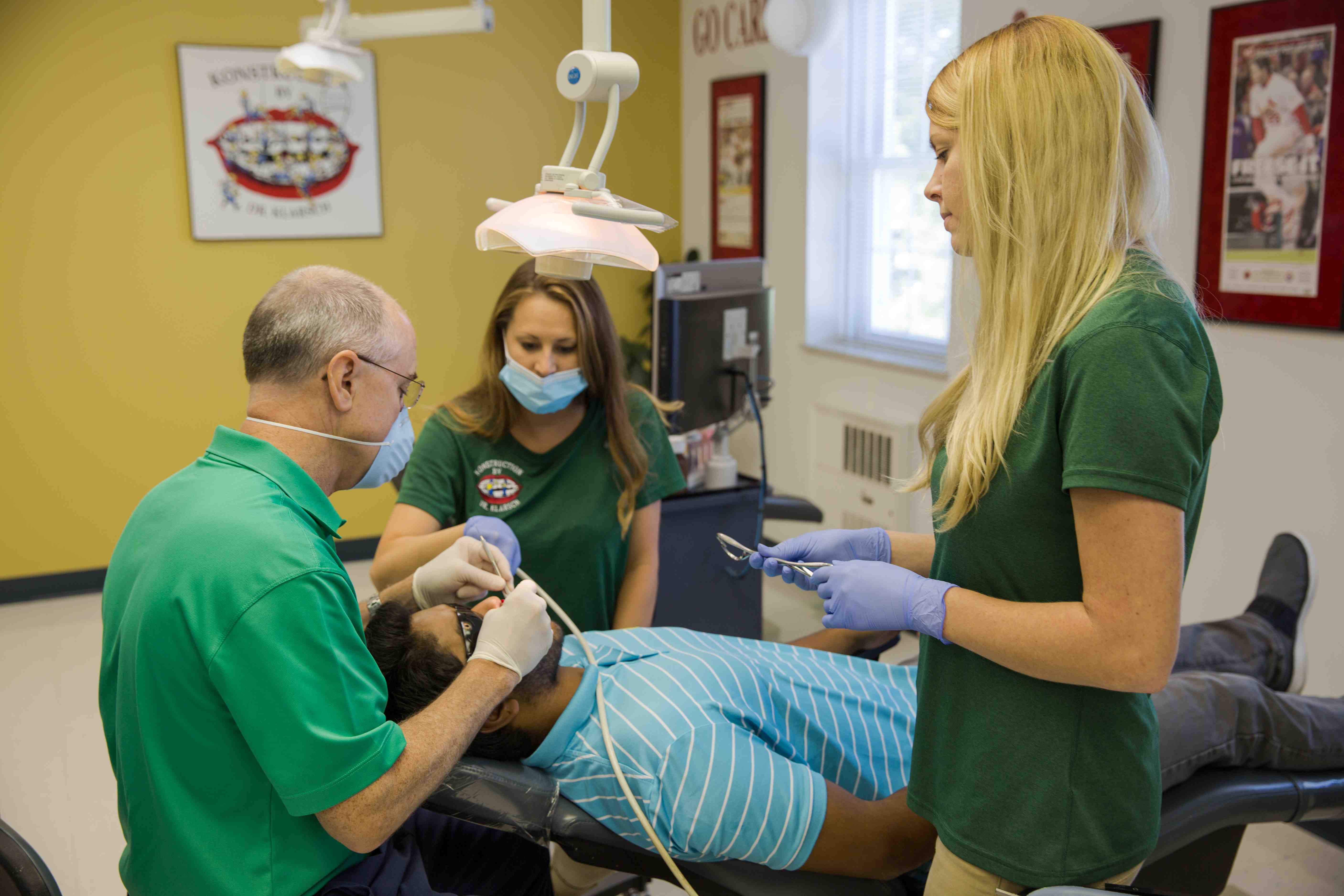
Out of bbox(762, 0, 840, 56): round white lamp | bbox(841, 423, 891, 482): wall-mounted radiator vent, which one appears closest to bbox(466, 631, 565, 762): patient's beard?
bbox(841, 423, 891, 482): wall-mounted radiator vent

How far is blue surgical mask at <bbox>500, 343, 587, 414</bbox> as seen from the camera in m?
1.91

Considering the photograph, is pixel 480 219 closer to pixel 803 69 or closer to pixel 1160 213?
pixel 803 69

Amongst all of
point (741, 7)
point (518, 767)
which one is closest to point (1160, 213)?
point (518, 767)

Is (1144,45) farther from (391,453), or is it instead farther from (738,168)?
(391,453)

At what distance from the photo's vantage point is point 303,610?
1.06 m

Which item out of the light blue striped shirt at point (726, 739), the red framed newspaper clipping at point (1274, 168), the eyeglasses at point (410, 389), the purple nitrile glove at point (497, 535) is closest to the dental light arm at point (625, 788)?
the light blue striped shirt at point (726, 739)

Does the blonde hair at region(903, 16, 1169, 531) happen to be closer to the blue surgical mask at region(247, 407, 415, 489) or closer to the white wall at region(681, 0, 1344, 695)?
the blue surgical mask at region(247, 407, 415, 489)

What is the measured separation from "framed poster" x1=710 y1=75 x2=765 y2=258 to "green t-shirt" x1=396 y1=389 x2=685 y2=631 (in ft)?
8.47

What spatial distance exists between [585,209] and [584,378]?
0.89 m

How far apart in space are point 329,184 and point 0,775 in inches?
101

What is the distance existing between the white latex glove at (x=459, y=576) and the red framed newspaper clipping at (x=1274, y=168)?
5.54 feet

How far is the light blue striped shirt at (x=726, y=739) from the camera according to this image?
4.42 ft

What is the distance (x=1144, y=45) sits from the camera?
2.68m

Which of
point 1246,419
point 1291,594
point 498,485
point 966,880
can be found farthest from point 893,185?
point 966,880
